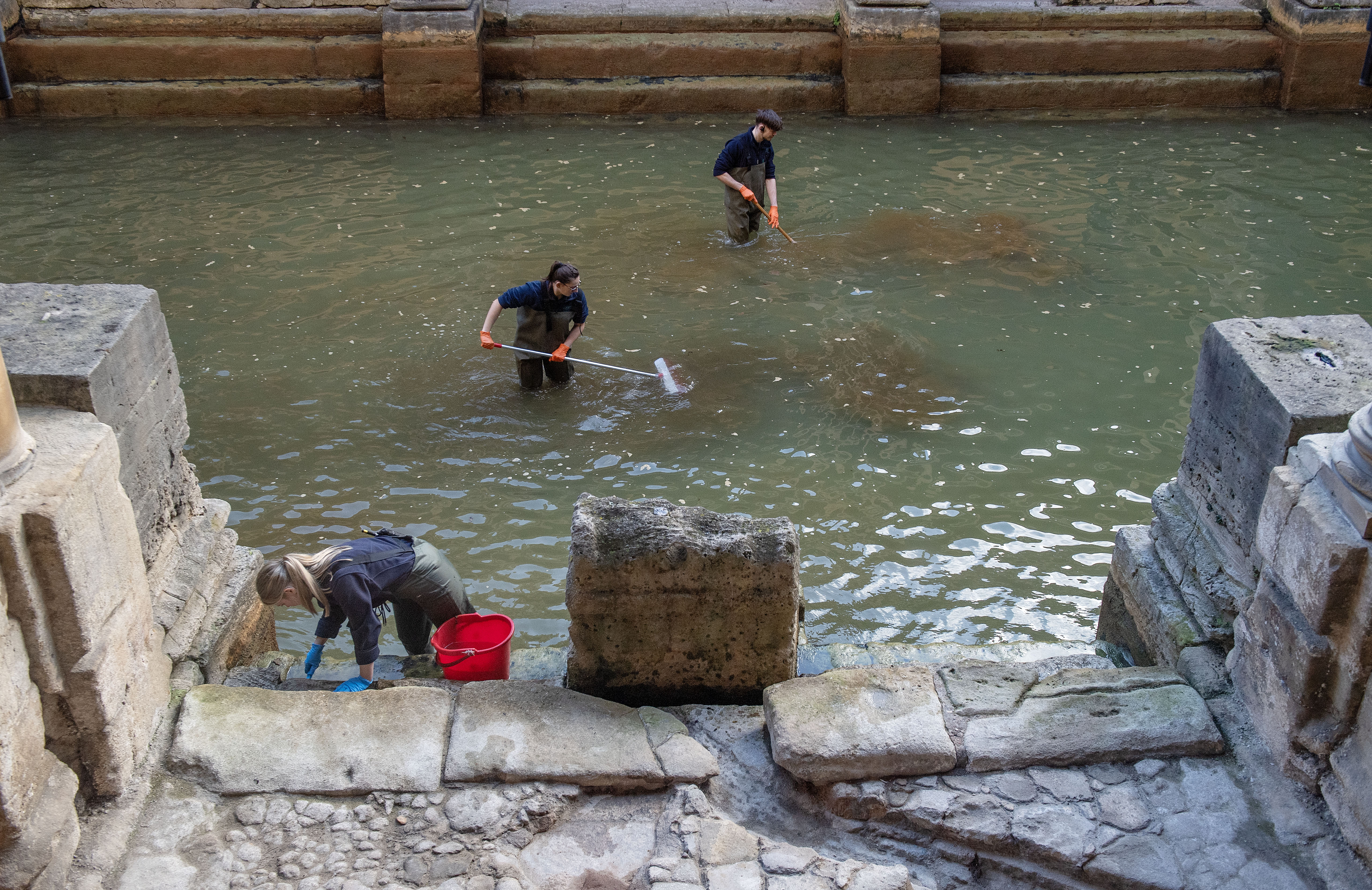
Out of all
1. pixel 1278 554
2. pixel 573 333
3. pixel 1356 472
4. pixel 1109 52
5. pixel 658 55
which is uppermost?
pixel 658 55

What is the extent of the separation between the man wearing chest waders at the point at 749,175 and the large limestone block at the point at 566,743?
634 centimetres

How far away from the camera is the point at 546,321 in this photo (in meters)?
7.86

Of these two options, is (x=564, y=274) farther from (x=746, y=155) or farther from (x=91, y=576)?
(x=91, y=576)

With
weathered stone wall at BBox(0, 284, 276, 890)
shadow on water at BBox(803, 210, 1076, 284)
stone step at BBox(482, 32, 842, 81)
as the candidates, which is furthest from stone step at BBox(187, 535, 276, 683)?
stone step at BBox(482, 32, 842, 81)

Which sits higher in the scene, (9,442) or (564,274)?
(9,442)

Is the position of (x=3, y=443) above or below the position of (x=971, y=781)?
above

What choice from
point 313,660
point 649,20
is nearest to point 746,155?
point 649,20

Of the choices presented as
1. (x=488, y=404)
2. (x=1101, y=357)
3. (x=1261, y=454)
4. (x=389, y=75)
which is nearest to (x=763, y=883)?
(x=1261, y=454)

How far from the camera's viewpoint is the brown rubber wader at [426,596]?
516cm

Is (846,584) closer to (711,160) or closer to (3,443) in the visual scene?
(3,443)

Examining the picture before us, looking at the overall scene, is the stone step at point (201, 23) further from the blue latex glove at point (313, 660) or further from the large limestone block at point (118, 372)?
the blue latex glove at point (313, 660)

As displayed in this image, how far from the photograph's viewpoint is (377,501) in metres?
6.77

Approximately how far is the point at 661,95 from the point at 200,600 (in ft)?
33.0

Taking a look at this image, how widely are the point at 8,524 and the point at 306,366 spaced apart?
5037mm
